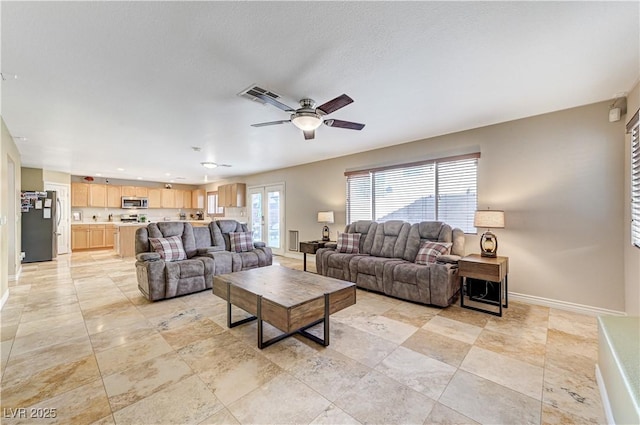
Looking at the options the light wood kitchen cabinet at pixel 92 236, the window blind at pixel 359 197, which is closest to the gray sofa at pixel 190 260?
the window blind at pixel 359 197

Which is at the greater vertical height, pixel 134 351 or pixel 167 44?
pixel 167 44

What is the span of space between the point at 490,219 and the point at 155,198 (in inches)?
422

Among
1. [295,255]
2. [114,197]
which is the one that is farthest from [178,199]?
[295,255]

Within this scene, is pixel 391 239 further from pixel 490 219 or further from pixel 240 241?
pixel 240 241

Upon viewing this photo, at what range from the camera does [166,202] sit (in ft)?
33.7

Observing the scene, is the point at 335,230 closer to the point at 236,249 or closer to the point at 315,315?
the point at 236,249

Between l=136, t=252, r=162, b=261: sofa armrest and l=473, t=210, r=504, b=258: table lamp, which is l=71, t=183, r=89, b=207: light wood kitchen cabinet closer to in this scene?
l=136, t=252, r=162, b=261: sofa armrest

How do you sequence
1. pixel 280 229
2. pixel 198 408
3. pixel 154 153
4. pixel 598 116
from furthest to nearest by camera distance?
pixel 280 229, pixel 154 153, pixel 598 116, pixel 198 408

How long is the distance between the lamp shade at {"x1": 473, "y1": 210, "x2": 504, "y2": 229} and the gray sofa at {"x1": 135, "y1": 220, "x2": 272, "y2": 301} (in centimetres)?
365


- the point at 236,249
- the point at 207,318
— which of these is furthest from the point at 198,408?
the point at 236,249

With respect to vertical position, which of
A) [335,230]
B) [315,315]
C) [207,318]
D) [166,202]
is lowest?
[207,318]

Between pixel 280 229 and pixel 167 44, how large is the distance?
583 centimetres

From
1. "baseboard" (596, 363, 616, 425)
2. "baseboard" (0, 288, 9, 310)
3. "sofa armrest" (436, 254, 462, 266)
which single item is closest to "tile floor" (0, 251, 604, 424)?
"baseboard" (596, 363, 616, 425)

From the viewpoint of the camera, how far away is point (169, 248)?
4152 millimetres
